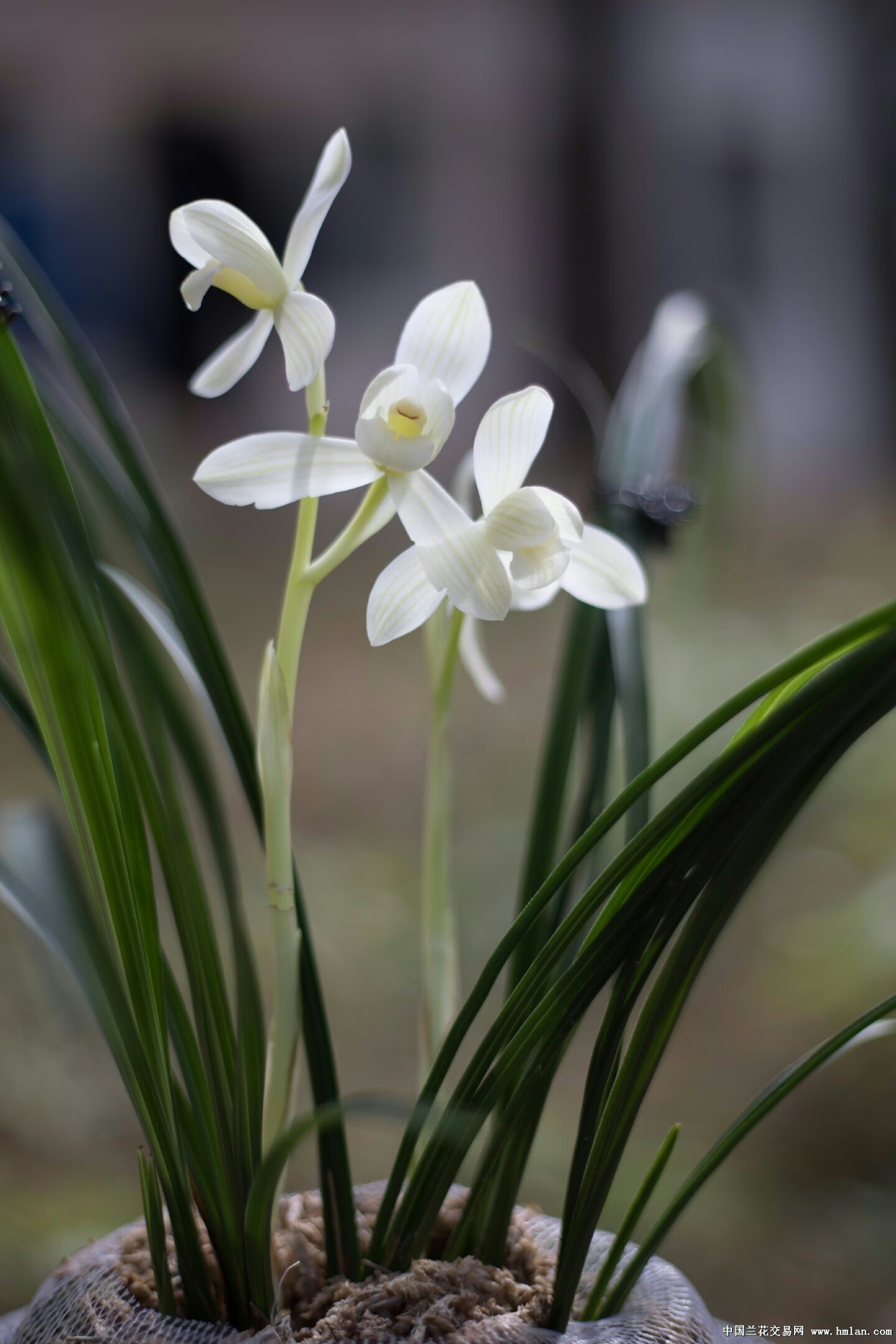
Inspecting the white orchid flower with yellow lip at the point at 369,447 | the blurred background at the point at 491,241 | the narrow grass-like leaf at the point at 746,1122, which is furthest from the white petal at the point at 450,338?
the blurred background at the point at 491,241

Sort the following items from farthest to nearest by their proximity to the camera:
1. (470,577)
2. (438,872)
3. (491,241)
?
(491,241) → (438,872) → (470,577)

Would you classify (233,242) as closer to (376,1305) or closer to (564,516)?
(564,516)

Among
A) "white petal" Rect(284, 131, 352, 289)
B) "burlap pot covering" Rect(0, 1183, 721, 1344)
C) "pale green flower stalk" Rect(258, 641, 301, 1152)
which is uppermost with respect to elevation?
"white petal" Rect(284, 131, 352, 289)

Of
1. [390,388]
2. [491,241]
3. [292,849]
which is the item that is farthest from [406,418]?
[491,241]

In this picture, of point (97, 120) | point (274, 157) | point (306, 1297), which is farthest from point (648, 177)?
point (306, 1297)

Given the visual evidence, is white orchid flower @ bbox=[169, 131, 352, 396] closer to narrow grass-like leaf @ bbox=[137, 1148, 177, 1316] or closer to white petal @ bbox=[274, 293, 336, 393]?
white petal @ bbox=[274, 293, 336, 393]

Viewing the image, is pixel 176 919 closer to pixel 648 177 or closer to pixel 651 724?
pixel 651 724

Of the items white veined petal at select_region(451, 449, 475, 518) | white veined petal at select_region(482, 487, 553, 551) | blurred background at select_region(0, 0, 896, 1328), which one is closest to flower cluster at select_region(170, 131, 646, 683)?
white veined petal at select_region(482, 487, 553, 551)

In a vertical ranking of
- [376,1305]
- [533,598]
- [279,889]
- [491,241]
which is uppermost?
[491,241]
